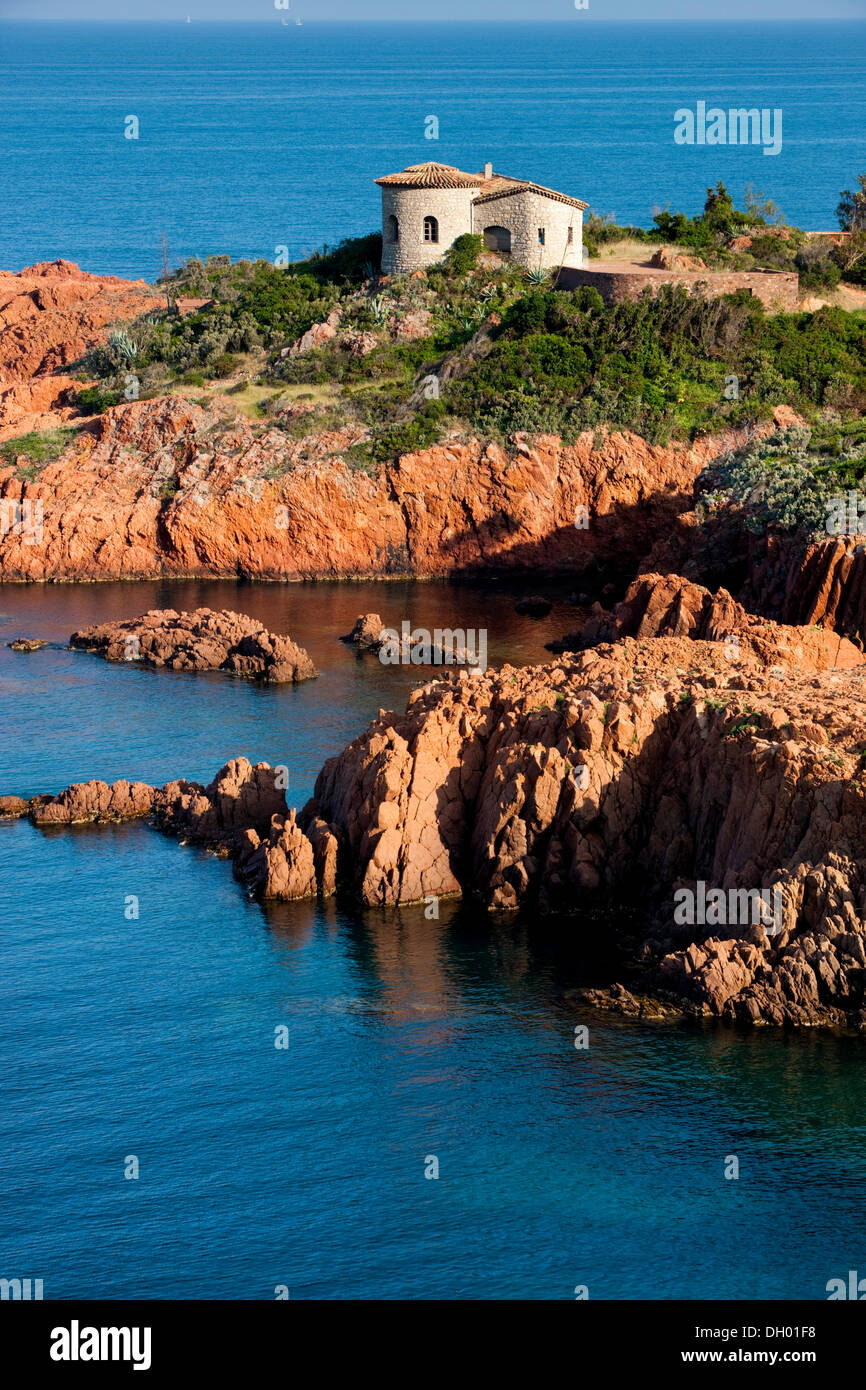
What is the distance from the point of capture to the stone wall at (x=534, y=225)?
10088 cm

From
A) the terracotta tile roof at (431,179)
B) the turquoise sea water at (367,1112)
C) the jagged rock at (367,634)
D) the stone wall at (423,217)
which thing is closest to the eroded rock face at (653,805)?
the turquoise sea water at (367,1112)

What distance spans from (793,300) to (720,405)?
915cm

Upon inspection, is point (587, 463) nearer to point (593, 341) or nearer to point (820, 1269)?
point (593, 341)

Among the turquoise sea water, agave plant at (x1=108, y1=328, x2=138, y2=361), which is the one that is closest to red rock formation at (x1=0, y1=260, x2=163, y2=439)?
agave plant at (x1=108, y1=328, x2=138, y2=361)

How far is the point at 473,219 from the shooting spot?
102 meters

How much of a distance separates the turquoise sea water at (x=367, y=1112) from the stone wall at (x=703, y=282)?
48.3 m

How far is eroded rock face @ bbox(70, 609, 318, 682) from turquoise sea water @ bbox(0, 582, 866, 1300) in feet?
57.6

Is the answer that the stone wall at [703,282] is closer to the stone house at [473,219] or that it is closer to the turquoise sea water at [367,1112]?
the stone house at [473,219]

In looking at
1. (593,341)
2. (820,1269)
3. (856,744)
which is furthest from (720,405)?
(820,1269)

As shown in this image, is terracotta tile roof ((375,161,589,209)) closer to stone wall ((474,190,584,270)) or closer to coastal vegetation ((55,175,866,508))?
stone wall ((474,190,584,270))

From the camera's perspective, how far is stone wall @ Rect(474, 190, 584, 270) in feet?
331

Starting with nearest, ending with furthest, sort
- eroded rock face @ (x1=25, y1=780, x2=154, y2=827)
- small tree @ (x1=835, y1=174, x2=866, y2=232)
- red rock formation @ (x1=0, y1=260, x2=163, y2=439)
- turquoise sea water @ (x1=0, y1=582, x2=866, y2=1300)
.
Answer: turquoise sea water @ (x1=0, y1=582, x2=866, y2=1300)
eroded rock face @ (x1=25, y1=780, x2=154, y2=827)
red rock formation @ (x1=0, y1=260, x2=163, y2=439)
small tree @ (x1=835, y1=174, x2=866, y2=232)

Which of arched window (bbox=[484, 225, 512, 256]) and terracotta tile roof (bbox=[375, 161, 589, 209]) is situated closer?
terracotta tile roof (bbox=[375, 161, 589, 209])
